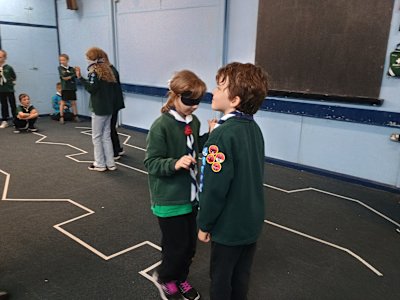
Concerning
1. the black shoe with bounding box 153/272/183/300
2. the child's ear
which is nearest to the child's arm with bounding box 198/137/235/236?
the child's ear

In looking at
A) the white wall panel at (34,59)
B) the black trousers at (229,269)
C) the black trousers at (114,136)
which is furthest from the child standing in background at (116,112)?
the white wall panel at (34,59)

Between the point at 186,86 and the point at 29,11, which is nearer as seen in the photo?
the point at 186,86

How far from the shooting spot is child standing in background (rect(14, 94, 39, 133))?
18.1 feet

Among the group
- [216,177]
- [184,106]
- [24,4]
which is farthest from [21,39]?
[216,177]

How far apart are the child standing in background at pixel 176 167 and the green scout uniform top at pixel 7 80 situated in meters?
5.23

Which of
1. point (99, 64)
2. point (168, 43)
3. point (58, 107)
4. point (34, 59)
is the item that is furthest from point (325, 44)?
point (34, 59)

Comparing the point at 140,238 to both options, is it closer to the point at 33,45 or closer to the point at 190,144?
the point at 190,144

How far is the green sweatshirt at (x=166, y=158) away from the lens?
60.3 inches

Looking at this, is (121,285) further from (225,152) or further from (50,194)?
(50,194)

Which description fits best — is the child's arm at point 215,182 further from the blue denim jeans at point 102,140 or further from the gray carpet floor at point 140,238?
the blue denim jeans at point 102,140

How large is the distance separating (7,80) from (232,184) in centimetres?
576

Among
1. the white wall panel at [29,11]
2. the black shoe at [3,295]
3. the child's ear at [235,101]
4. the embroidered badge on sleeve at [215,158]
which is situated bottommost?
the black shoe at [3,295]

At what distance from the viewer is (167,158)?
1549 millimetres

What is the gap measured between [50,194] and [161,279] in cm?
181
